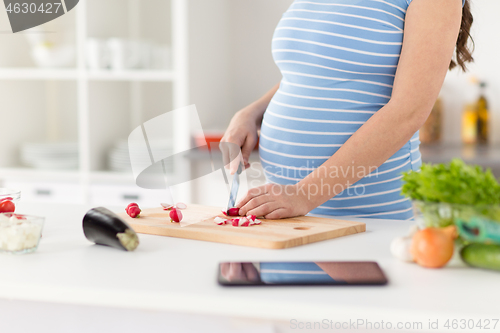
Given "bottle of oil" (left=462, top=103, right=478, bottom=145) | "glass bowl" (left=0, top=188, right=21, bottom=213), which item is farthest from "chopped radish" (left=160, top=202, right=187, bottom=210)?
"bottle of oil" (left=462, top=103, right=478, bottom=145)

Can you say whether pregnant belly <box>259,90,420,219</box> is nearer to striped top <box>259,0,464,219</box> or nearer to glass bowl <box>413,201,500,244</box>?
striped top <box>259,0,464,219</box>

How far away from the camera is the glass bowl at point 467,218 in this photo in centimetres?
55

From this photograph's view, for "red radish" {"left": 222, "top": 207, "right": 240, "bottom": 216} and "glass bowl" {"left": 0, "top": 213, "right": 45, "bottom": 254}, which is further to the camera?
"red radish" {"left": 222, "top": 207, "right": 240, "bottom": 216}

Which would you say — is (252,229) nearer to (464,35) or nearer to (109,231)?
(109,231)

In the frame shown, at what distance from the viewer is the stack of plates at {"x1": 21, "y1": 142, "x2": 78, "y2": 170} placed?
2475mm

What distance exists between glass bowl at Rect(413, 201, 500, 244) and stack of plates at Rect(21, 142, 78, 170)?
2162mm

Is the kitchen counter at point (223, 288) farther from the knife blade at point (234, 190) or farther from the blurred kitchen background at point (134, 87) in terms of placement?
the blurred kitchen background at point (134, 87)

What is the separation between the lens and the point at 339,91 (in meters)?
1.11

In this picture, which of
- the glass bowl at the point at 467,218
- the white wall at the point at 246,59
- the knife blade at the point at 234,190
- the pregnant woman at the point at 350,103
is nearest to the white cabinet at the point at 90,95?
the white wall at the point at 246,59

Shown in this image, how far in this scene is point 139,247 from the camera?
751mm

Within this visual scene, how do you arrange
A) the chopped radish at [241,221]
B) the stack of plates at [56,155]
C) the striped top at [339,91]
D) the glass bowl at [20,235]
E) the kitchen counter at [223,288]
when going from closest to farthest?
1. the kitchen counter at [223,288]
2. the glass bowl at [20,235]
3. the chopped radish at [241,221]
4. the striped top at [339,91]
5. the stack of plates at [56,155]

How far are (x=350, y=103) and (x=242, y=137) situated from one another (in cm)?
26

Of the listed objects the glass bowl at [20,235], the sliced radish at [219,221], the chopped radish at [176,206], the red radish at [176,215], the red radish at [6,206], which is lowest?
the chopped radish at [176,206]

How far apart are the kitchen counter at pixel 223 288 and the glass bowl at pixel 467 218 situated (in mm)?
54
